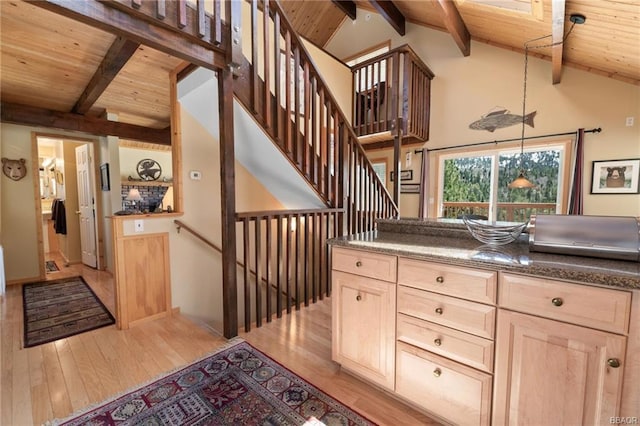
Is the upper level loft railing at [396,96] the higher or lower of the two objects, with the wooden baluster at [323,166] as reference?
higher

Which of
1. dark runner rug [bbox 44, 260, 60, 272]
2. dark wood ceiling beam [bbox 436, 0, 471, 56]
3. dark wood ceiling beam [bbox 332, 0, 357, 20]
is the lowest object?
dark runner rug [bbox 44, 260, 60, 272]

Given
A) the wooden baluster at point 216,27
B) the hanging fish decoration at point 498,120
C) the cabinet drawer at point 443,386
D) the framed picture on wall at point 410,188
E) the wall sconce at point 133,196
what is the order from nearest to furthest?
the cabinet drawer at point 443,386
the wooden baluster at point 216,27
the hanging fish decoration at point 498,120
the wall sconce at point 133,196
the framed picture on wall at point 410,188

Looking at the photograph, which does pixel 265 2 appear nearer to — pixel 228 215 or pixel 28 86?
pixel 228 215

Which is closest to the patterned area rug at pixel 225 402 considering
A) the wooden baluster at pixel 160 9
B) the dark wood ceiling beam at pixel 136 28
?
the dark wood ceiling beam at pixel 136 28

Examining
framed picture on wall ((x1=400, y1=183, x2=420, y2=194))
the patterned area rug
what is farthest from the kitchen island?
framed picture on wall ((x1=400, y1=183, x2=420, y2=194))

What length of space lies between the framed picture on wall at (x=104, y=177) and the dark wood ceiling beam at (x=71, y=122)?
55cm

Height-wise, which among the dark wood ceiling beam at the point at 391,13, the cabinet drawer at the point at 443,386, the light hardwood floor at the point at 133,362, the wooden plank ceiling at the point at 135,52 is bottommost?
the light hardwood floor at the point at 133,362

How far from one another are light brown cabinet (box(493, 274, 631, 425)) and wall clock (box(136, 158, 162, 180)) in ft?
20.7

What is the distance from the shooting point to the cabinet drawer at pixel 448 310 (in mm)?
1230

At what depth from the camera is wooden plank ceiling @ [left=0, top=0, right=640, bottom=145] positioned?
87.7 inches

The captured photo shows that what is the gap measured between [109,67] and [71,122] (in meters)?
1.92

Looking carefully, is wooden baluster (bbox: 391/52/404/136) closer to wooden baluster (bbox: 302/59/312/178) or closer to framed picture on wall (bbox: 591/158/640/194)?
wooden baluster (bbox: 302/59/312/178)

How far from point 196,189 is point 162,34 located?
1621 mm

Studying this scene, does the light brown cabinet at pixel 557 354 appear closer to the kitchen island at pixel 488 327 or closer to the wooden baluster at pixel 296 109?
the kitchen island at pixel 488 327
